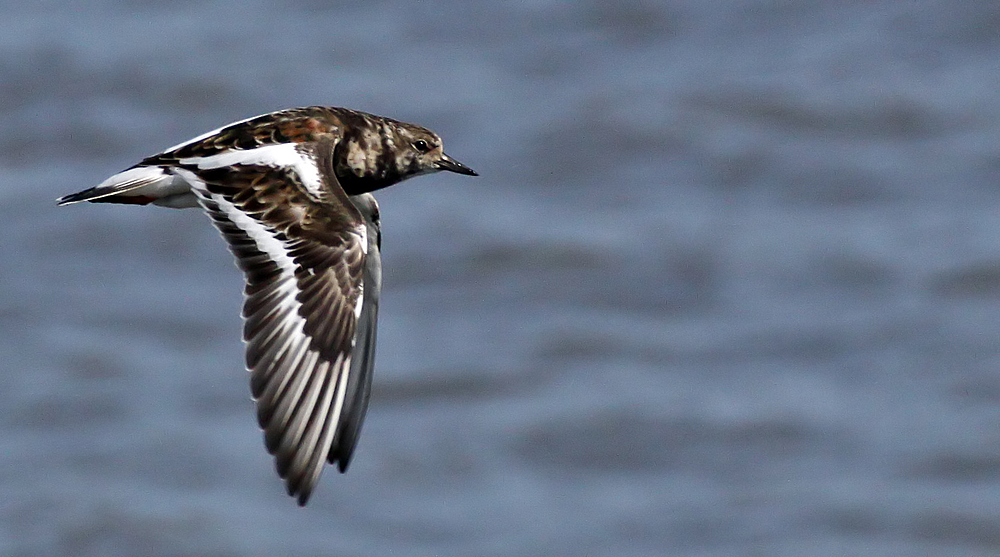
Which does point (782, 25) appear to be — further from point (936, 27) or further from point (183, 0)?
point (183, 0)

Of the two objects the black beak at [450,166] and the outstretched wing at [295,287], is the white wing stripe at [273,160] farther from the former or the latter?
the black beak at [450,166]

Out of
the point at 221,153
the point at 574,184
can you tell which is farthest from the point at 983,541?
the point at 221,153

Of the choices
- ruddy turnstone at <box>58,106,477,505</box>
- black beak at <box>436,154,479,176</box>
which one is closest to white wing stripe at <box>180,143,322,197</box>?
ruddy turnstone at <box>58,106,477,505</box>

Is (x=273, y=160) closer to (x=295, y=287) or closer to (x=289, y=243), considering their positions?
(x=289, y=243)

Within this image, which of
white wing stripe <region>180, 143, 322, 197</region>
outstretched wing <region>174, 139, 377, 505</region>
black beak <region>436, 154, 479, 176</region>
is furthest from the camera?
black beak <region>436, 154, 479, 176</region>

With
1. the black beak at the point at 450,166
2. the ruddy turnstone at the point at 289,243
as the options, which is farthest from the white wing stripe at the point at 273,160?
the black beak at the point at 450,166

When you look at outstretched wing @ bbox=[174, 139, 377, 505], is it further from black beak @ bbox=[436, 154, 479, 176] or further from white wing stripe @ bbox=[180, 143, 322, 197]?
black beak @ bbox=[436, 154, 479, 176]

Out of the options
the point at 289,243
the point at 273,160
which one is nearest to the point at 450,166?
the point at 273,160
